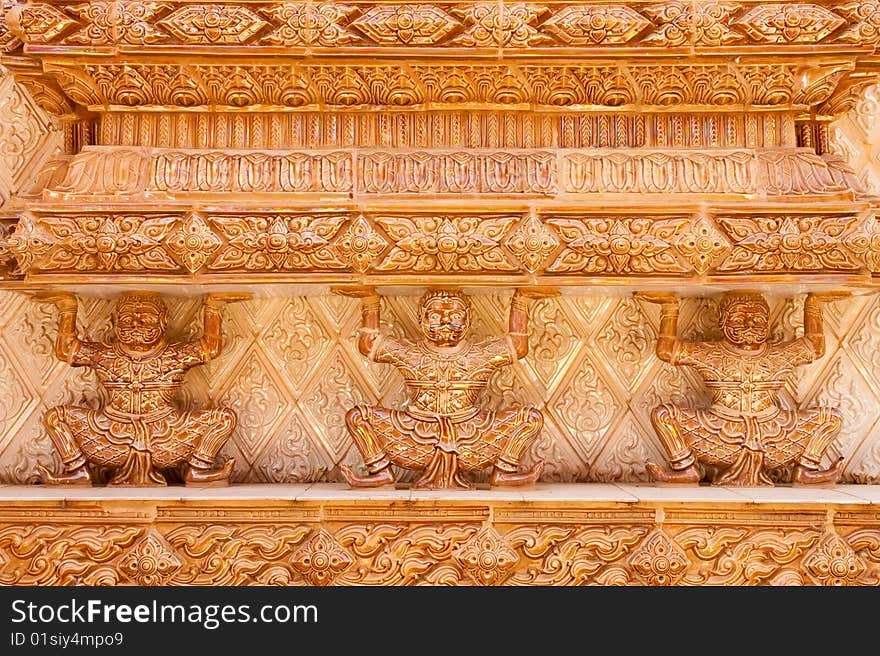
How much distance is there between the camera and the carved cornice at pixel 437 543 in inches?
114

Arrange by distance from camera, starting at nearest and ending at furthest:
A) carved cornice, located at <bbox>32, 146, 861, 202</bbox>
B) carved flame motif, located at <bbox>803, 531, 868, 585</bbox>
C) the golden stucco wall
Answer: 1. carved flame motif, located at <bbox>803, 531, 868, 585</bbox>
2. carved cornice, located at <bbox>32, 146, 861, 202</bbox>
3. the golden stucco wall

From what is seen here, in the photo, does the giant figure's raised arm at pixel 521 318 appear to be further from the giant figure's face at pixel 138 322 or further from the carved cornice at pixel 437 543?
the giant figure's face at pixel 138 322

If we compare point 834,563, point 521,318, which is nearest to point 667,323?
point 521,318

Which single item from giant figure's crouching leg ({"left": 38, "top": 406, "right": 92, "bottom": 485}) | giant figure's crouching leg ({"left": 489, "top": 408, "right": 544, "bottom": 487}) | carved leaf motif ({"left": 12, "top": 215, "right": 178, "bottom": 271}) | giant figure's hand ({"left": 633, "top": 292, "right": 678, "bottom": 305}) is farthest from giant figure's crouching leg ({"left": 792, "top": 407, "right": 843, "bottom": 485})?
giant figure's crouching leg ({"left": 38, "top": 406, "right": 92, "bottom": 485})

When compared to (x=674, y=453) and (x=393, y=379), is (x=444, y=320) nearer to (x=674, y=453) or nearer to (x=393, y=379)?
(x=393, y=379)

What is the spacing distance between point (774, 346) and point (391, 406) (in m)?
1.64

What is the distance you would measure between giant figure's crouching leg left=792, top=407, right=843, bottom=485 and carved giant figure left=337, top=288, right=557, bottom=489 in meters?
1.11

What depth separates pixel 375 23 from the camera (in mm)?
3111

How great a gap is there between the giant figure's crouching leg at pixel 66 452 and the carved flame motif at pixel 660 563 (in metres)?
2.21

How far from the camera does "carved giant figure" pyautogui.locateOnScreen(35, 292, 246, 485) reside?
323cm

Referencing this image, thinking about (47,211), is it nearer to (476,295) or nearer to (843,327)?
(476,295)

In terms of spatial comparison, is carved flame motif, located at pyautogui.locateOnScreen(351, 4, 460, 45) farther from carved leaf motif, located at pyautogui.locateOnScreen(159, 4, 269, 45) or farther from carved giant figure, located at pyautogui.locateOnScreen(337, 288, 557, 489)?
carved giant figure, located at pyautogui.locateOnScreen(337, 288, 557, 489)

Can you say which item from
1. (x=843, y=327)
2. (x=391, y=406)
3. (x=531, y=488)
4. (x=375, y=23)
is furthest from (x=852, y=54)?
(x=391, y=406)

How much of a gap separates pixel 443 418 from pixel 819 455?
1.56 meters
